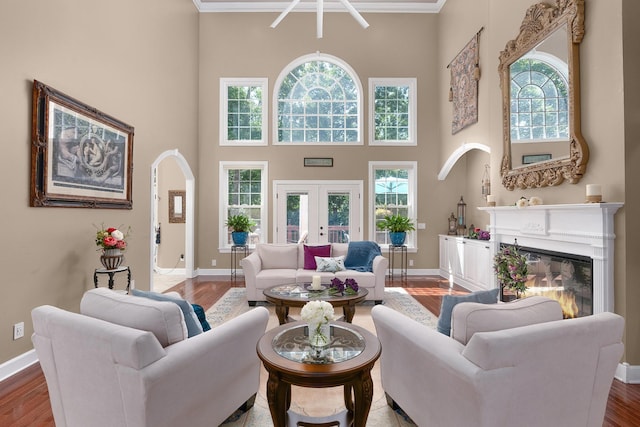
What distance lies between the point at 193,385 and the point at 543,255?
3677 mm

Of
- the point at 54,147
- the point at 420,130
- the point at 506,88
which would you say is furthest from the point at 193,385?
the point at 420,130

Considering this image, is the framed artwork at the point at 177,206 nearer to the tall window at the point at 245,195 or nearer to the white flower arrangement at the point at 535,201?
the tall window at the point at 245,195

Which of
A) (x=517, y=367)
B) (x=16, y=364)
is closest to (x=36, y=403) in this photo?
(x=16, y=364)

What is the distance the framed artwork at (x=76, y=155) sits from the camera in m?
3.02

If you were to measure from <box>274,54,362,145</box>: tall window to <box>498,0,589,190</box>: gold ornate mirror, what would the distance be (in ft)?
11.0

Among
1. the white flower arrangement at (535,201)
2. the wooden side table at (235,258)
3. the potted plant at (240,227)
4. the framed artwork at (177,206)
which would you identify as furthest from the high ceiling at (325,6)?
the white flower arrangement at (535,201)

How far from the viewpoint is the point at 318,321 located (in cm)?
191

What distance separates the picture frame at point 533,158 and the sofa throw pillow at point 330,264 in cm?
275

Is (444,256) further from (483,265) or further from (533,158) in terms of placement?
(533,158)

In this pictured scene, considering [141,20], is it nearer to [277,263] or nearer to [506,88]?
[277,263]

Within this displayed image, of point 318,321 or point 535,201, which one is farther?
point 535,201

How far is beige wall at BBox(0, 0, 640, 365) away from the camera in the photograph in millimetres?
2721

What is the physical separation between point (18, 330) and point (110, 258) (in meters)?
0.97

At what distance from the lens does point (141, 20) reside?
477 cm
